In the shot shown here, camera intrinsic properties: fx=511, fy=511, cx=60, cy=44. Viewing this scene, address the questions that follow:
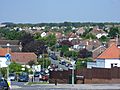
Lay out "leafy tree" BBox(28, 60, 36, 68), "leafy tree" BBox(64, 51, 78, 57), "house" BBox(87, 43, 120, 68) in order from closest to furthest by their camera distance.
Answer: "house" BBox(87, 43, 120, 68)
"leafy tree" BBox(28, 60, 36, 68)
"leafy tree" BBox(64, 51, 78, 57)

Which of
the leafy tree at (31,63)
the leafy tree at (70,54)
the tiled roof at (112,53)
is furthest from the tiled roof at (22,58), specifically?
the tiled roof at (112,53)

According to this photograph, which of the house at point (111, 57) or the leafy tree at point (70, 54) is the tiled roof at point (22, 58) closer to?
the leafy tree at point (70, 54)

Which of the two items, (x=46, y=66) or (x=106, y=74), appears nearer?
(x=106, y=74)

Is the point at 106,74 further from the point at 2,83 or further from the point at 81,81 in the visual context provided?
the point at 2,83

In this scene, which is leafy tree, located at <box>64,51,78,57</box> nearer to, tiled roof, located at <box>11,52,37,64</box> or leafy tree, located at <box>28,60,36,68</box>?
tiled roof, located at <box>11,52,37,64</box>

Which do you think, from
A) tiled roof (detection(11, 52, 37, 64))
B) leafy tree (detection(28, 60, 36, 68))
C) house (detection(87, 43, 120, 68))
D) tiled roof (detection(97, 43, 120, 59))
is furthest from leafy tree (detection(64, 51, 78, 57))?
tiled roof (detection(97, 43, 120, 59))

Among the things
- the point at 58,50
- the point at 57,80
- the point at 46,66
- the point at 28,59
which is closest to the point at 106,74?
the point at 57,80

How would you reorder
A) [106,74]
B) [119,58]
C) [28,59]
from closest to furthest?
[106,74], [119,58], [28,59]

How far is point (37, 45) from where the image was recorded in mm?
106688

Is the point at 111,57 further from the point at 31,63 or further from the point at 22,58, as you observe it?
the point at 22,58

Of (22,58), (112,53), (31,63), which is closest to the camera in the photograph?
(112,53)

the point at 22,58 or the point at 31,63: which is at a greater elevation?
the point at 22,58

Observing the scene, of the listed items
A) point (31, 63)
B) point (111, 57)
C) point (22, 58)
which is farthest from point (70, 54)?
point (111, 57)

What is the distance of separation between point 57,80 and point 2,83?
23738 millimetres
